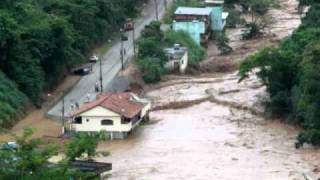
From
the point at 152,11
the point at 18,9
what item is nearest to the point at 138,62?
the point at 18,9

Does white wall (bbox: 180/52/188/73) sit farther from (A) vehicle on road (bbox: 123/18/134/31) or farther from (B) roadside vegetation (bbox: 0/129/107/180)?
(B) roadside vegetation (bbox: 0/129/107/180)

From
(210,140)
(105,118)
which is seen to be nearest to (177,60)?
(105,118)

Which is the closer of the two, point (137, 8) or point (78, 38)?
point (78, 38)

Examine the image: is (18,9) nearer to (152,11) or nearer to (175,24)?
(175,24)

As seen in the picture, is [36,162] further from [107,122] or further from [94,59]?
[94,59]

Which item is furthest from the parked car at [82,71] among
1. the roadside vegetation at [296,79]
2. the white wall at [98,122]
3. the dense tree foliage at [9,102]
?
the white wall at [98,122]

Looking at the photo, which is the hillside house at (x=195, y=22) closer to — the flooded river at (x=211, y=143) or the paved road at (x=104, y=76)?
the paved road at (x=104, y=76)

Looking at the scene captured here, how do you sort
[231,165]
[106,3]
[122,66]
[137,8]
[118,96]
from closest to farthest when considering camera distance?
[231,165] → [118,96] → [122,66] → [106,3] → [137,8]

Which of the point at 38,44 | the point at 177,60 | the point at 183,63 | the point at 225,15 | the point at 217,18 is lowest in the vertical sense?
the point at 183,63
